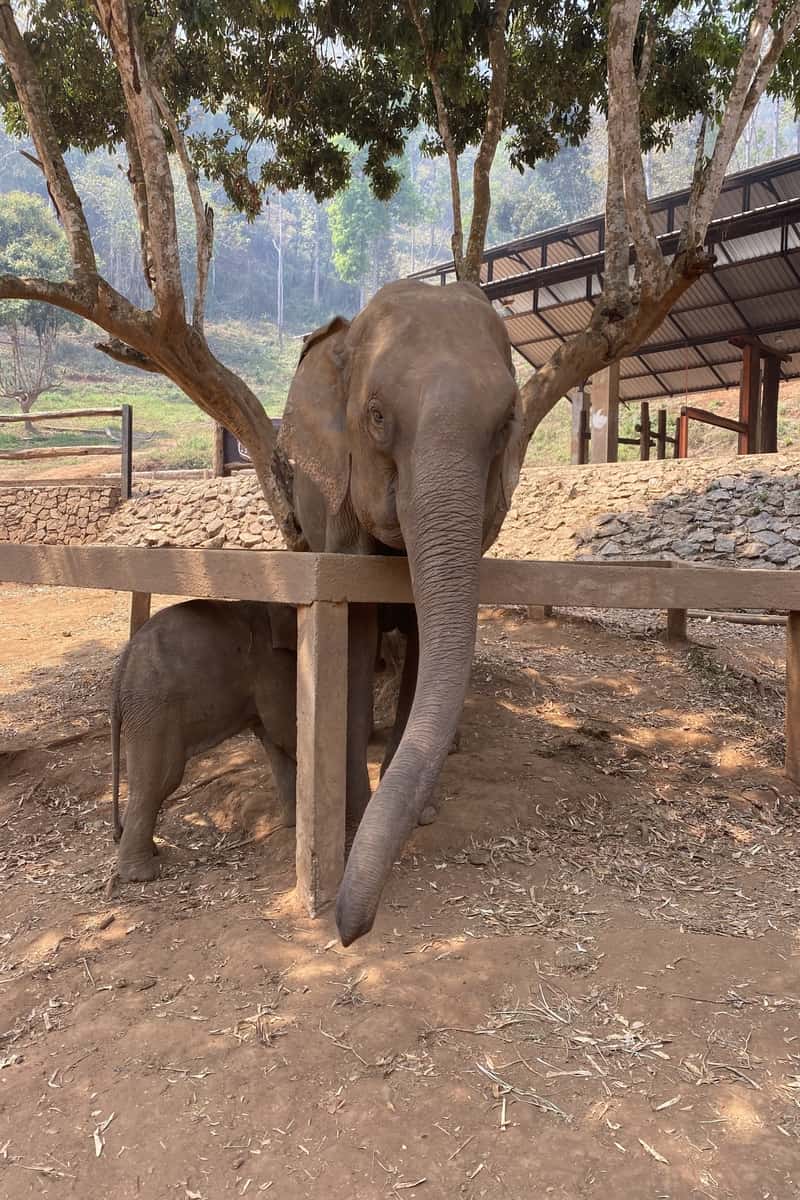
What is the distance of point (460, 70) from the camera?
7.29m

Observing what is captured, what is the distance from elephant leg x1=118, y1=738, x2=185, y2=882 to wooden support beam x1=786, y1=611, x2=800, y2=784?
9.86 feet

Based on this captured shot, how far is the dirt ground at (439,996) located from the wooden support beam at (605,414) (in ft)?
33.1

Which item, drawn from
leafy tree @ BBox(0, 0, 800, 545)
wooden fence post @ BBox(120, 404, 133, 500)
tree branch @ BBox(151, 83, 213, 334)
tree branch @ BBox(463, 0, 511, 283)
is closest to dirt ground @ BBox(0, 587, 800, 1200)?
leafy tree @ BBox(0, 0, 800, 545)

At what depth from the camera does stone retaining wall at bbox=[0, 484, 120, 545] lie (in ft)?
53.0

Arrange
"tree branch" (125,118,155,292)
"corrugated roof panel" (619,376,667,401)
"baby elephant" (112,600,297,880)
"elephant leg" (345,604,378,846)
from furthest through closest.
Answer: "corrugated roof panel" (619,376,667,401), "tree branch" (125,118,155,292), "elephant leg" (345,604,378,846), "baby elephant" (112,600,297,880)

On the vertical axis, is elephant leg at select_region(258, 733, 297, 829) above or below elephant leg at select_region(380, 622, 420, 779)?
below

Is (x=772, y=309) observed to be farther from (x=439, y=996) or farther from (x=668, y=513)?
(x=439, y=996)

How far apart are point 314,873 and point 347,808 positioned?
548 mm

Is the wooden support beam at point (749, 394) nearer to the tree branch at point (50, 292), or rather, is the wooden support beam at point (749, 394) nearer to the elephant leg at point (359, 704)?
the tree branch at point (50, 292)

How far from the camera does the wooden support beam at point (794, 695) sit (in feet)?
14.4

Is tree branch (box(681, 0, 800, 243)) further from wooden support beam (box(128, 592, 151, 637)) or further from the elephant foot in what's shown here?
the elephant foot

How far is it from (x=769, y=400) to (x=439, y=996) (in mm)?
Answer: 15384

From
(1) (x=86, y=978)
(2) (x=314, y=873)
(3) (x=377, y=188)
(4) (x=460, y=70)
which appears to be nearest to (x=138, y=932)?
(1) (x=86, y=978)

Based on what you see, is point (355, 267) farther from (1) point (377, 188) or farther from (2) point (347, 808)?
(2) point (347, 808)
